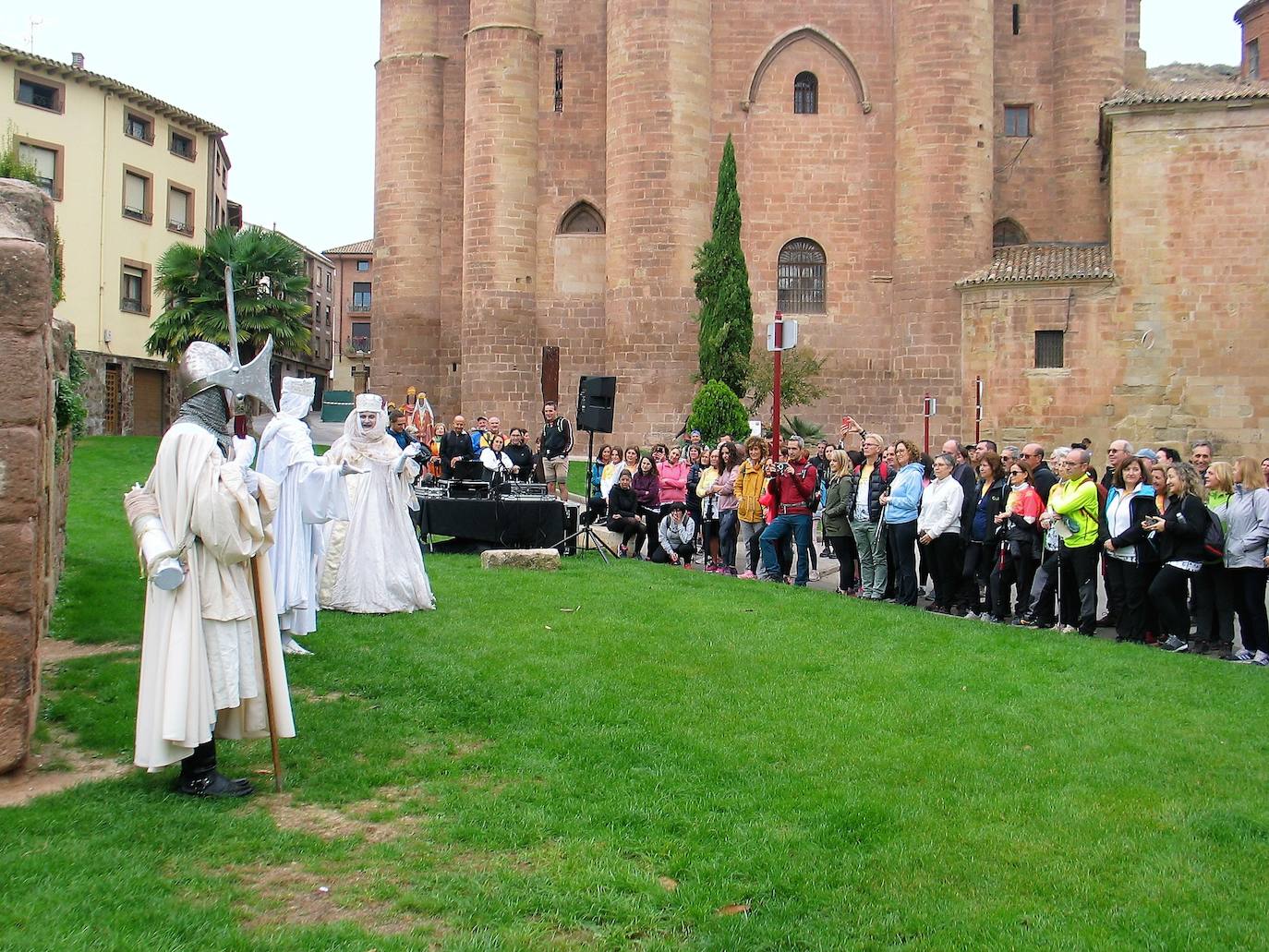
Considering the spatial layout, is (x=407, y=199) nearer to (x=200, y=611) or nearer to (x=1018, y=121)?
(x=1018, y=121)

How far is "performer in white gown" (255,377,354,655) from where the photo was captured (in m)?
8.51

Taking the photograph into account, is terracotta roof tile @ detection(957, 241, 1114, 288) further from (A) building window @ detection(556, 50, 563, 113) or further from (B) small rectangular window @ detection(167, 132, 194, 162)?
(B) small rectangular window @ detection(167, 132, 194, 162)

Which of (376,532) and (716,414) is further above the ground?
(716,414)

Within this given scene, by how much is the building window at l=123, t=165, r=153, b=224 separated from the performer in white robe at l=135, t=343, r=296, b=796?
121 ft

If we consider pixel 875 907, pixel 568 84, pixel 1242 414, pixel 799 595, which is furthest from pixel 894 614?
pixel 568 84

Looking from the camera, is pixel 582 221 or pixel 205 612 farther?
pixel 582 221

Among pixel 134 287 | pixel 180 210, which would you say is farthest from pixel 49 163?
pixel 180 210

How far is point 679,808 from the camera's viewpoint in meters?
5.58

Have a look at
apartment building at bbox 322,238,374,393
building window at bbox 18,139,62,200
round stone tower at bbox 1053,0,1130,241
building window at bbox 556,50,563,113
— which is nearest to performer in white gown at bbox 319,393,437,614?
building window at bbox 556,50,563,113

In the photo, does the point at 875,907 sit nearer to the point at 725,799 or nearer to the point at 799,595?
the point at 725,799

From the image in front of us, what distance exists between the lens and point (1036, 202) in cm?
3406

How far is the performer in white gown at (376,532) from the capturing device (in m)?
10.5

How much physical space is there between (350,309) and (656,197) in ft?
149

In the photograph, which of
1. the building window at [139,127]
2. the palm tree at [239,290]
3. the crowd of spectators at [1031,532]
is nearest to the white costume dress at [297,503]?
the crowd of spectators at [1031,532]
